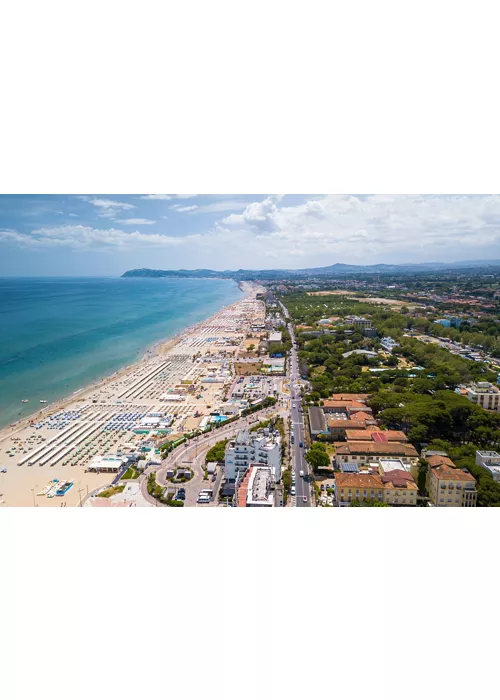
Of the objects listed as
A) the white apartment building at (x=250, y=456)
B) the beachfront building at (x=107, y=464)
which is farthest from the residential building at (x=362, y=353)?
the beachfront building at (x=107, y=464)

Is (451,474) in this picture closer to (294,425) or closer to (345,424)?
(345,424)

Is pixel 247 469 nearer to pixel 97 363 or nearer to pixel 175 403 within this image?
pixel 175 403

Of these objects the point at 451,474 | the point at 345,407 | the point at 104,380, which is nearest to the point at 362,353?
the point at 345,407

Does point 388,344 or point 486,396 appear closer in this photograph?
point 486,396

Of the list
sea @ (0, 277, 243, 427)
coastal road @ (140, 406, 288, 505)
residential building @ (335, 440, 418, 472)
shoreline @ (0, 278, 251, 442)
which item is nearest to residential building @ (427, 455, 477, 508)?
residential building @ (335, 440, 418, 472)

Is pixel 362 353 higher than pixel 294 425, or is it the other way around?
pixel 362 353

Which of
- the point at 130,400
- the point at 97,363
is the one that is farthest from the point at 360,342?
the point at 97,363
